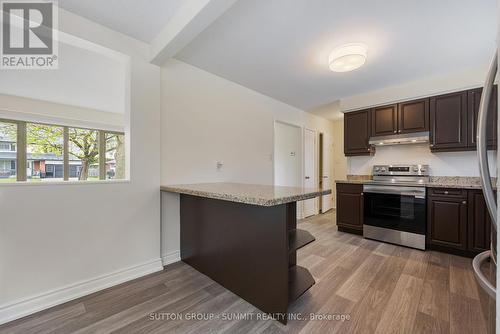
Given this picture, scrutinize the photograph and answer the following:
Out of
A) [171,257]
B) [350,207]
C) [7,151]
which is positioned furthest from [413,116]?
[7,151]

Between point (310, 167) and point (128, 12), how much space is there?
159 inches

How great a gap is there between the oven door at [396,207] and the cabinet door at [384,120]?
36.7 inches

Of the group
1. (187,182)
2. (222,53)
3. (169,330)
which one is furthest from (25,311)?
(222,53)

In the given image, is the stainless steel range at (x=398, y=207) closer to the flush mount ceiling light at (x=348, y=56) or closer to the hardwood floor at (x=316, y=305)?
the hardwood floor at (x=316, y=305)

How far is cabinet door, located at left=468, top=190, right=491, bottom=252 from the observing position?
2422mm

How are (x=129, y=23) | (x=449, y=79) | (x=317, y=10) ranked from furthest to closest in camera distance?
(x=449, y=79)
(x=129, y=23)
(x=317, y=10)

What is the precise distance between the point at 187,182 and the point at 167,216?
459mm

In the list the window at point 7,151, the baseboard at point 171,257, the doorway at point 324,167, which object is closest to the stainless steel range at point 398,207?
the doorway at point 324,167

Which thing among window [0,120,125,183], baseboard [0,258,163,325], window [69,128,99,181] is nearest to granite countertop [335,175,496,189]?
baseboard [0,258,163,325]

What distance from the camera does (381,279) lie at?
6.72 ft

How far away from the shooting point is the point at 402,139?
319 cm

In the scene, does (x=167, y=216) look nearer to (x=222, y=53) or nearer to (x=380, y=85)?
(x=222, y=53)

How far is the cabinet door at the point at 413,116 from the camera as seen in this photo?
3.01 metres

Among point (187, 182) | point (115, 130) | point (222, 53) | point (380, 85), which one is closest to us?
point (222, 53)
